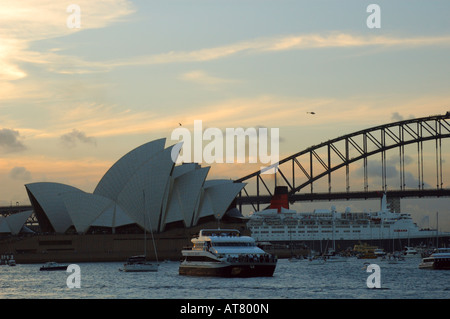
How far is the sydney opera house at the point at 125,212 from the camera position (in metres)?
115

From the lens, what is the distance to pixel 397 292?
5484cm

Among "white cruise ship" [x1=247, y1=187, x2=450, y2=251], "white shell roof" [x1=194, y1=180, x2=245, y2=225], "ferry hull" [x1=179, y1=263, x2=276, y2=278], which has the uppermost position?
"white shell roof" [x1=194, y1=180, x2=245, y2=225]

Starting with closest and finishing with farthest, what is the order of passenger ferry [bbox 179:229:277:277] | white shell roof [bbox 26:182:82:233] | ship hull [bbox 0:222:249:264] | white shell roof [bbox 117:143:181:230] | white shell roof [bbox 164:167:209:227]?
passenger ferry [bbox 179:229:277:277] < white shell roof [bbox 117:143:181:230] < ship hull [bbox 0:222:249:264] < white shell roof [bbox 164:167:209:227] < white shell roof [bbox 26:182:82:233]

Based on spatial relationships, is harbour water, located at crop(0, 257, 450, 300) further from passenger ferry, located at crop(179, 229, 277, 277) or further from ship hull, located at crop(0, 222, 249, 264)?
ship hull, located at crop(0, 222, 249, 264)

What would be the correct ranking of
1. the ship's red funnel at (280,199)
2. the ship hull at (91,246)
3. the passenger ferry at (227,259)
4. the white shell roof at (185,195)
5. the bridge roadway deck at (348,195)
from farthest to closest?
the ship's red funnel at (280,199) → the bridge roadway deck at (348,195) → the white shell roof at (185,195) → the ship hull at (91,246) → the passenger ferry at (227,259)

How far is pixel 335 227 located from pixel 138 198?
60581 mm

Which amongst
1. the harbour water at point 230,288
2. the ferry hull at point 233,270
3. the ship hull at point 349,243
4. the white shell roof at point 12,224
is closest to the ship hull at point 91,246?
the white shell roof at point 12,224

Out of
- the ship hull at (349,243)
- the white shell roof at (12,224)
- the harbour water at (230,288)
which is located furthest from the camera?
the ship hull at (349,243)

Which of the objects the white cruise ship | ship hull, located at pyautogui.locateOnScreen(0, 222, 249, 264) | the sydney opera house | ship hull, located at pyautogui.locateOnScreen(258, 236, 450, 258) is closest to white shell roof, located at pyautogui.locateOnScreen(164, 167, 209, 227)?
the sydney opera house

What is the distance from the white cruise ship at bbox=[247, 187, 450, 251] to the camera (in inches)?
6462

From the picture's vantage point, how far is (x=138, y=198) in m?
117

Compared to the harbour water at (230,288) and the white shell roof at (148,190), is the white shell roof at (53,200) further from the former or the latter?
the harbour water at (230,288)

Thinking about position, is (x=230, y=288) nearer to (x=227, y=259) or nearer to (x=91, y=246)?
(x=227, y=259)

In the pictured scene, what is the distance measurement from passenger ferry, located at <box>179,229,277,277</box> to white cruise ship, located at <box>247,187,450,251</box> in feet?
302
